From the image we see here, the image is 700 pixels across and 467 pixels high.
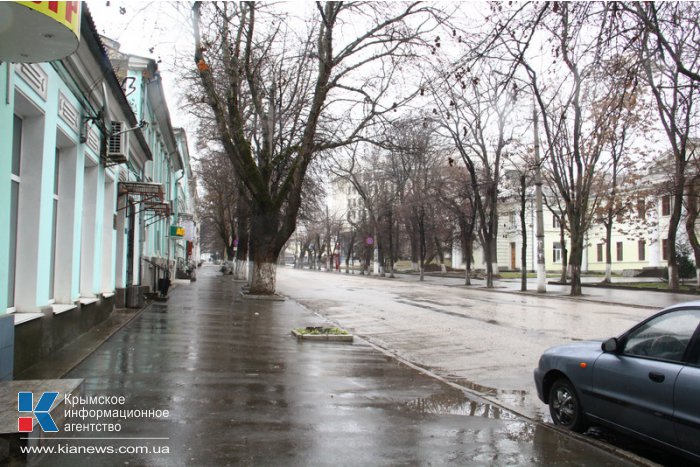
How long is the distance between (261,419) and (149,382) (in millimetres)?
2071

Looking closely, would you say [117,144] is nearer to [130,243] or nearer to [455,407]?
[130,243]

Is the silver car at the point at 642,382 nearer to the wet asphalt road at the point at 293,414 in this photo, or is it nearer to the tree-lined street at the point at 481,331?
the wet asphalt road at the point at 293,414

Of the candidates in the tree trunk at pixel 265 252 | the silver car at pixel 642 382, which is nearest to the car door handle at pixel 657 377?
the silver car at pixel 642 382

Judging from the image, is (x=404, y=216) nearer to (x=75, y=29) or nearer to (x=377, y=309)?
(x=377, y=309)

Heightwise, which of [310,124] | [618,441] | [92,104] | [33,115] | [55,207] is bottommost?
[618,441]

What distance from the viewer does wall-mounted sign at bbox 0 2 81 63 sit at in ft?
15.0

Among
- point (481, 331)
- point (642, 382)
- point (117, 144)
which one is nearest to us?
point (642, 382)

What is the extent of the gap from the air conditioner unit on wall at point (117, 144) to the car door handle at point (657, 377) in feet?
35.4

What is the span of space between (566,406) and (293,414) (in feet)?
9.09

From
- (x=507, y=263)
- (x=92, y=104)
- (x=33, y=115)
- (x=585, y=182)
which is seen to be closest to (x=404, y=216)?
(x=585, y=182)

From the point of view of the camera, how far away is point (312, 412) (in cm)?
571

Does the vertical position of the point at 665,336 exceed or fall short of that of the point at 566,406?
it exceeds it

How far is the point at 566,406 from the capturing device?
18.5 ft

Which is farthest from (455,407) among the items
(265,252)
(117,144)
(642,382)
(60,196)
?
(265,252)
